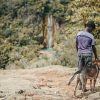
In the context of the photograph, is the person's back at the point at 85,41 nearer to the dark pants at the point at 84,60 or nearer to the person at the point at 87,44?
the person at the point at 87,44

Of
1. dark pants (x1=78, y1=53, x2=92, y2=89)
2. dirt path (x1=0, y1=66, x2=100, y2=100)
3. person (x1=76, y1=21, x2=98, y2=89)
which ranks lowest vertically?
dirt path (x1=0, y1=66, x2=100, y2=100)

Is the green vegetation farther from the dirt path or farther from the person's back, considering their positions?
the person's back

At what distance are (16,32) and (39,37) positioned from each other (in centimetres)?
376

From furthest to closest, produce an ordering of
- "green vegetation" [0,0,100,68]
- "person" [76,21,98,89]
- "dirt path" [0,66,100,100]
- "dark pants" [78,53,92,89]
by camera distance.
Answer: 1. "green vegetation" [0,0,100,68]
2. "dark pants" [78,53,92,89]
3. "person" [76,21,98,89]
4. "dirt path" [0,66,100,100]

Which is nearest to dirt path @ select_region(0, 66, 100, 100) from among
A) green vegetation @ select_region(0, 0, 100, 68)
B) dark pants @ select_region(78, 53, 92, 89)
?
dark pants @ select_region(78, 53, 92, 89)

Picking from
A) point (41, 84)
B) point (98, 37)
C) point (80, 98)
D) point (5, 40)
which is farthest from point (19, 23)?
point (80, 98)

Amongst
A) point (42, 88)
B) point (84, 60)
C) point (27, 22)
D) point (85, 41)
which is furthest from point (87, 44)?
point (27, 22)

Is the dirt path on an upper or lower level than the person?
lower

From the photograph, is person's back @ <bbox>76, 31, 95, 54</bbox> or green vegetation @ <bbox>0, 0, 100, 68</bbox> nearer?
person's back @ <bbox>76, 31, 95, 54</bbox>

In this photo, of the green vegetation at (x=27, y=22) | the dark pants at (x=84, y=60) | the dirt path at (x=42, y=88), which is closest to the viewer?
the dirt path at (x=42, y=88)

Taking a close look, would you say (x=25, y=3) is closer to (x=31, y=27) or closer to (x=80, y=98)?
(x=31, y=27)

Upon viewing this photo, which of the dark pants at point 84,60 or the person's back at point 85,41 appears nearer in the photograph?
the person's back at point 85,41

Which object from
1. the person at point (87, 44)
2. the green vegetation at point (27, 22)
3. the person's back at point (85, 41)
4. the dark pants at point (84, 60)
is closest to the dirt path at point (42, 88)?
→ the dark pants at point (84, 60)

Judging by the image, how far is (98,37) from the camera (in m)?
18.7
